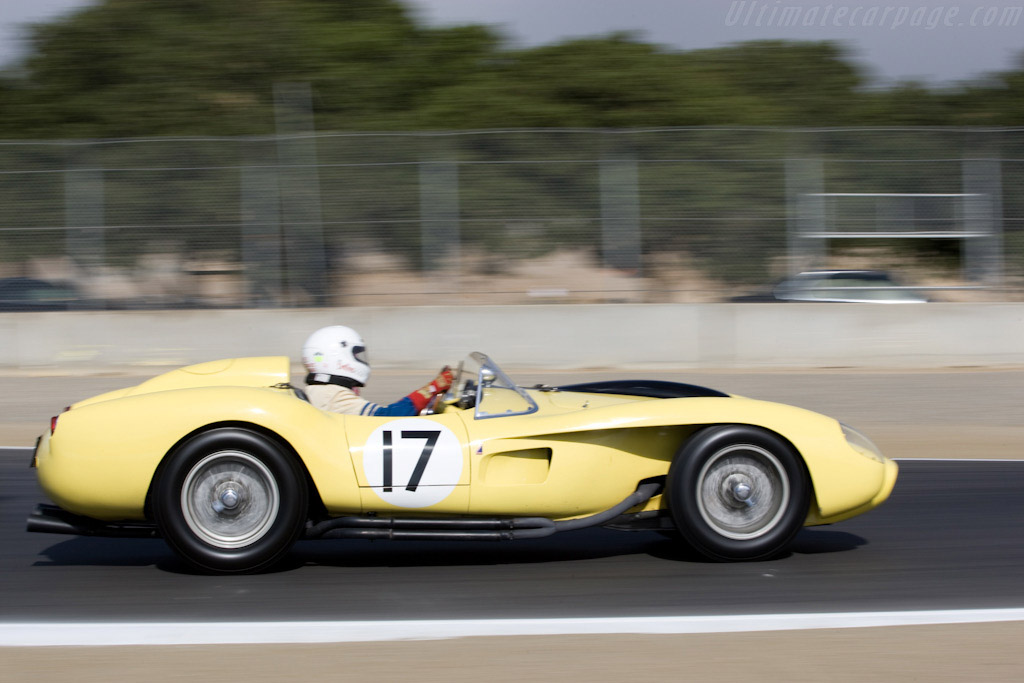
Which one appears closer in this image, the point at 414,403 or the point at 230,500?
the point at 230,500

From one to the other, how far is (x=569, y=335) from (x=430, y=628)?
7822 millimetres

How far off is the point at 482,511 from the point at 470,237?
25.1ft

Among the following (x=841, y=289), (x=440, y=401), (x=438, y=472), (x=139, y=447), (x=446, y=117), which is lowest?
(x=438, y=472)

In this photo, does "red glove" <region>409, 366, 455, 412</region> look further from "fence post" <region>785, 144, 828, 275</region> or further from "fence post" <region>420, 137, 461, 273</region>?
"fence post" <region>785, 144, 828, 275</region>

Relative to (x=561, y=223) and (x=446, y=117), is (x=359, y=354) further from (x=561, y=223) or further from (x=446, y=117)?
(x=446, y=117)

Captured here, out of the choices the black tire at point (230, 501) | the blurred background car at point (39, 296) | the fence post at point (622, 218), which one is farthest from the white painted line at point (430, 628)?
the blurred background car at point (39, 296)

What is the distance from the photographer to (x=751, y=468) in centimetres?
477

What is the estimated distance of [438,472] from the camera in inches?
180

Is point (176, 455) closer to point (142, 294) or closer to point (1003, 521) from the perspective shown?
point (1003, 521)

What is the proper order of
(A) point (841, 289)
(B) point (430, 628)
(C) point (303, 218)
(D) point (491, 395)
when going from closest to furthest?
1. (B) point (430, 628)
2. (D) point (491, 395)
3. (A) point (841, 289)
4. (C) point (303, 218)

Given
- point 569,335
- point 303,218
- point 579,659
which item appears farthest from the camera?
point 303,218

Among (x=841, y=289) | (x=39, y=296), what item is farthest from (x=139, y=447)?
(x=841, y=289)

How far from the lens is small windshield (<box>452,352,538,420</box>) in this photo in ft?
15.6

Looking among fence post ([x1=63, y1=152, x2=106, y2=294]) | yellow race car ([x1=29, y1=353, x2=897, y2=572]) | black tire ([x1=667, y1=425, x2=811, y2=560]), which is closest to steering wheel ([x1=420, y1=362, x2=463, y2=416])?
yellow race car ([x1=29, y1=353, x2=897, y2=572])
